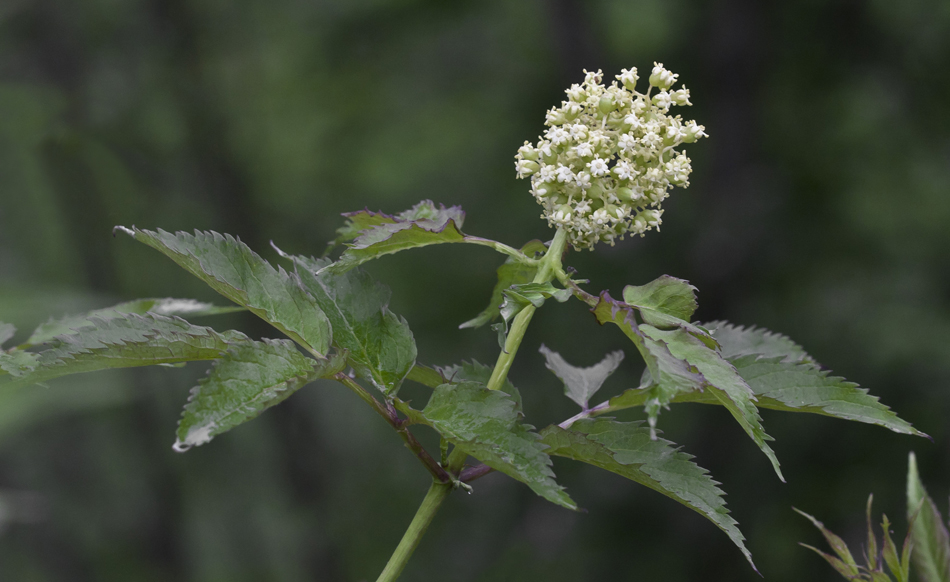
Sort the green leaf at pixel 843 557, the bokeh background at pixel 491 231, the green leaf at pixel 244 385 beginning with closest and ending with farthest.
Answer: the green leaf at pixel 244 385 → the green leaf at pixel 843 557 → the bokeh background at pixel 491 231

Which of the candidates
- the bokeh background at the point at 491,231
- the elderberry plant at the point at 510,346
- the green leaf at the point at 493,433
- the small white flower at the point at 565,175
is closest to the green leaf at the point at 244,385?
the elderberry plant at the point at 510,346

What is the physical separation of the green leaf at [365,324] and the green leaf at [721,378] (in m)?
0.30

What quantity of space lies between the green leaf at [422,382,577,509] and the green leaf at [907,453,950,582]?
0.56 metres

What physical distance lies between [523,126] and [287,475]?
339cm

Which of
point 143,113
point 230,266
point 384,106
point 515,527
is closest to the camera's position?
point 230,266

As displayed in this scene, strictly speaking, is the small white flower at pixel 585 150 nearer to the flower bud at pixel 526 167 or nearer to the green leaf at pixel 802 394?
the flower bud at pixel 526 167

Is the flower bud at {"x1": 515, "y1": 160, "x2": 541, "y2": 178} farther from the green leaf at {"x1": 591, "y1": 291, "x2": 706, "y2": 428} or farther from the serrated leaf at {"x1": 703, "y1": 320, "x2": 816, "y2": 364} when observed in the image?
the serrated leaf at {"x1": 703, "y1": 320, "x2": 816, "y2": 364}

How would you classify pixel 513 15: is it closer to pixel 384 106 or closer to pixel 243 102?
pixel 384 106

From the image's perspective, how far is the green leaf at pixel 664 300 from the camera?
0.82 m

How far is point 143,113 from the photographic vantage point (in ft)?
16.6

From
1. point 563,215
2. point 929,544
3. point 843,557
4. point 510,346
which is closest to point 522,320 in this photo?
point 510,346

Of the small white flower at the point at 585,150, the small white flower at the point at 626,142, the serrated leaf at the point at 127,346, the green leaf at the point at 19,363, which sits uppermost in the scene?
the small white flower at the point at 626,142

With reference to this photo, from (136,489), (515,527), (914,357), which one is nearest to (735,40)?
(914,357)

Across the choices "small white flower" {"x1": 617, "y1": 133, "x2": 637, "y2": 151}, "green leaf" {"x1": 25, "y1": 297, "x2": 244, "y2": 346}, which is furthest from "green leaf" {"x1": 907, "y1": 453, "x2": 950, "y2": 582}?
"green leaf" {"x1": 25, "y1": 297, "x2": 244, "y2": 346}
